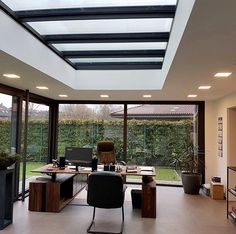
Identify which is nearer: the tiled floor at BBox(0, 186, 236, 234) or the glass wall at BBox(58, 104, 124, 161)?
the tiled floor at BBox(0, 186, 236, 234)

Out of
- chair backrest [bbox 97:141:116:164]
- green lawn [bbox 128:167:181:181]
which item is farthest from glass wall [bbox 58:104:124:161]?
green lawn [bbox 128:167:181:181]

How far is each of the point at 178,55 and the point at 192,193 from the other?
4.74m

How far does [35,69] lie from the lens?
3.94 meters

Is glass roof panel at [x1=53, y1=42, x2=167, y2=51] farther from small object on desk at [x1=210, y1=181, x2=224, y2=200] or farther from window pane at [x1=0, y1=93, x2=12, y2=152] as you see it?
small object on desk at [x1=210, y1=181, x2=224, y2=200]

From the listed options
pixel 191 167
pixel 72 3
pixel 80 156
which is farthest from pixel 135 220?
pixel 72 3

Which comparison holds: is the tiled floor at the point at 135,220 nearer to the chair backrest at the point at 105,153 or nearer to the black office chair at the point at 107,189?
the black office chair at the point at 107,189

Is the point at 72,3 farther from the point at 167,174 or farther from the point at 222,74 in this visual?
the point at 167,174

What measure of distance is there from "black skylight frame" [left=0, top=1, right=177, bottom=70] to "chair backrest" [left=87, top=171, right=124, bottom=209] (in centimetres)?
207

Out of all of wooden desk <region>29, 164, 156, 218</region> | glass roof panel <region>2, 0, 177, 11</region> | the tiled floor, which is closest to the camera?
glass roof panel <region>2, 0, 177, 11</region>

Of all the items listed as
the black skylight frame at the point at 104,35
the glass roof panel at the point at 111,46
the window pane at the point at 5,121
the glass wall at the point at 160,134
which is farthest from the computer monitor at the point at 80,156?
the glass wall at the point at 160,134

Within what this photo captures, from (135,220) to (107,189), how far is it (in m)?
1.04

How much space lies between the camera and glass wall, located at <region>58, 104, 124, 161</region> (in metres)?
8.12

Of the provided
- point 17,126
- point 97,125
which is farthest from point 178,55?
point 97,125

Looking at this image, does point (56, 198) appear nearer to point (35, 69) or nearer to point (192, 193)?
point (35, 69)
